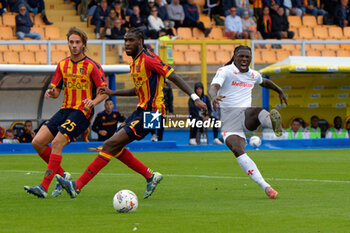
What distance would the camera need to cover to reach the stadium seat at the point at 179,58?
22.4 metres

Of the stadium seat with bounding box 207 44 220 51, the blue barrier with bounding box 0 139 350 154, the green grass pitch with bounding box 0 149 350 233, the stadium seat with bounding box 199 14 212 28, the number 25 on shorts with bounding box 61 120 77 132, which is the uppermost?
the stadium seat with bounding box 199 14 212 28

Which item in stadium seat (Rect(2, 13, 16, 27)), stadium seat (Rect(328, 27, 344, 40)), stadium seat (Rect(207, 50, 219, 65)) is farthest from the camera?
stadium seat (Rect(328, 27, 344, 40))

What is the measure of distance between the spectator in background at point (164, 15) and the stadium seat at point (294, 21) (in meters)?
5.89

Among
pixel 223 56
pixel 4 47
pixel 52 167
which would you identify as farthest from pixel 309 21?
pixel 52 167

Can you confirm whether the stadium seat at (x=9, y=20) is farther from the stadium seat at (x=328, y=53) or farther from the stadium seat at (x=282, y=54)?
the stadium seat at (x=328, y=53)

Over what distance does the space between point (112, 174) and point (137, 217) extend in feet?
18.4

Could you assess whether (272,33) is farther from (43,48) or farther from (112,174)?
(112,174)

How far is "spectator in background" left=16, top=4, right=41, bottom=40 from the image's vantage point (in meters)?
24.5

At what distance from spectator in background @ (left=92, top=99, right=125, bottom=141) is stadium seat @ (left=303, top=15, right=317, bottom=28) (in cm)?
1319

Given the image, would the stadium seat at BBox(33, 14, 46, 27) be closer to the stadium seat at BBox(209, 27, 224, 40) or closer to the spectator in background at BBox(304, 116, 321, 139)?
the stadium seat at BBox(209, 27, 224, 40)

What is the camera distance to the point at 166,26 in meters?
27.0

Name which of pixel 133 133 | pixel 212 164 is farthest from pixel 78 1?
pixel 133 133

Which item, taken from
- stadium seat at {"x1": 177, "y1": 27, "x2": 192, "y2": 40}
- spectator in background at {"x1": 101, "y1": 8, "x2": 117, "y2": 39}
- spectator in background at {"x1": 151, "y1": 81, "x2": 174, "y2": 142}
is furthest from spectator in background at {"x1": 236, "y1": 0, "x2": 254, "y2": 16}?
spectator in background at {"x1": 151, "y1": 81, "x2": 174, "y2": 142}

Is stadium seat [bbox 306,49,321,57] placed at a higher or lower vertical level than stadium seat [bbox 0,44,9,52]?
lower
